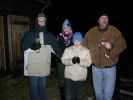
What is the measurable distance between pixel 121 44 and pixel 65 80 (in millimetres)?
1265

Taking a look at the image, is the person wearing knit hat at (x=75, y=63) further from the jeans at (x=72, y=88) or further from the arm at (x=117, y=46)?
the arm at (x=117, y=46)

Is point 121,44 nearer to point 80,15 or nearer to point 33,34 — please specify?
point 33,34

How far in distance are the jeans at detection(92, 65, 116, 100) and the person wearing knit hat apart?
23 cm

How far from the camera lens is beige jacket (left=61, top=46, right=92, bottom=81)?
6.39 meters

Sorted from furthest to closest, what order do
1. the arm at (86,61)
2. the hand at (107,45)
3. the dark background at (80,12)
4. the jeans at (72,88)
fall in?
1. the dark background at (80,12)
2. the jeans at (72,88)
3. the arm at (86,61)
4. the hand at (107,45)

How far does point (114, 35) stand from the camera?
6.35 meters

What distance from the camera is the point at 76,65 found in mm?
6426

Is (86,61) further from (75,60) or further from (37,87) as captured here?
(37,87)

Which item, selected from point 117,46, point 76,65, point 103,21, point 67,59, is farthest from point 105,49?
point 67,59

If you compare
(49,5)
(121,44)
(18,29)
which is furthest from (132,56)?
(121,44)

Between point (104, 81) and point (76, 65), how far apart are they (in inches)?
24.4

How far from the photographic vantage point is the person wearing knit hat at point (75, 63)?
639 cm

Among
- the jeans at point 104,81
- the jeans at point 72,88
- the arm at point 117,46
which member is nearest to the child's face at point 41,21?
the jeans at point 72,88

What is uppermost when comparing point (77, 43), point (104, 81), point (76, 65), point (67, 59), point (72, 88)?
point (77, 43)
